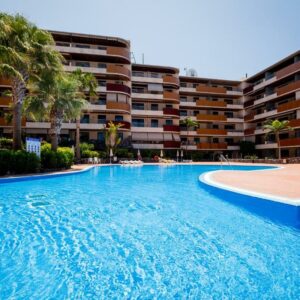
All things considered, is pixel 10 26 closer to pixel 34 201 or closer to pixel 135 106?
pixel 34 201

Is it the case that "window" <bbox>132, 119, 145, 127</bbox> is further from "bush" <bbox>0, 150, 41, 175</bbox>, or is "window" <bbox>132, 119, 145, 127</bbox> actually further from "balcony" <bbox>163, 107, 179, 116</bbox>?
"bush" <bbox>0, 150, 41, 175</bbox>

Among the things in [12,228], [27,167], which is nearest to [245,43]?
[27,167]

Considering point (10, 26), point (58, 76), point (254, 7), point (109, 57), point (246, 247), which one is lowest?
point (246, 247)

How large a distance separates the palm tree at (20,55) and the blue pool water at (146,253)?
1186cm

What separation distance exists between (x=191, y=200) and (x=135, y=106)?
36.7 meters

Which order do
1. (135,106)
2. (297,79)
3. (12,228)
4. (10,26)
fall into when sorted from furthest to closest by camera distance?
(135,106), (297,79), (10,26), (12,228)

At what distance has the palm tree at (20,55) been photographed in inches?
679

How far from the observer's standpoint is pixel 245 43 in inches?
1006

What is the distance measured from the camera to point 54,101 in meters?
23.3

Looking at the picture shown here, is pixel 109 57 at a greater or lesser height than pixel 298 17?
greater

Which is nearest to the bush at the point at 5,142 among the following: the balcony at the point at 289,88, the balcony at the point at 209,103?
the balcony at the point at 209,103

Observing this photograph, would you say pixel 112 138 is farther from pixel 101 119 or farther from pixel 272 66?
pixel 272 66

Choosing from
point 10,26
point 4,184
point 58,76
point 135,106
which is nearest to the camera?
point 4,184

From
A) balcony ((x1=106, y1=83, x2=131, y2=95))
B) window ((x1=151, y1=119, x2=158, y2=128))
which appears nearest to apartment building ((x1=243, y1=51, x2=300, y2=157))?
window ((x1=151, y1=119, x2=158, y2=128))
